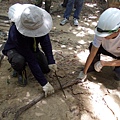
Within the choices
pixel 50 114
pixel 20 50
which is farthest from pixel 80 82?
pixel 20 50

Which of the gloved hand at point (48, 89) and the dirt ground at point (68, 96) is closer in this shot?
the dirt ground at point (68, 96)

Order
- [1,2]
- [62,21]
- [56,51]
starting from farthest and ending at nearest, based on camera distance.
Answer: [1,2]
[62,21]
[56,51]

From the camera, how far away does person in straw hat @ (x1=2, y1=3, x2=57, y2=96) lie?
A: 199 centimetres

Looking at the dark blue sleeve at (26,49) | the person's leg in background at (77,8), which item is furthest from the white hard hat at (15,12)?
the person's leg in background at (77,8)

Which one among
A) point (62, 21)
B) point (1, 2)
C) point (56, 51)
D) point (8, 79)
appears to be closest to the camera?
point (8, 79)

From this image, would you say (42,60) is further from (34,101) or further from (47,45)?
(34,101)

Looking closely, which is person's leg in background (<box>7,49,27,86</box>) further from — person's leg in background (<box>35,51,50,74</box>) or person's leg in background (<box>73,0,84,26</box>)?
person's leg in background (<box>73,0,84,26</box>)

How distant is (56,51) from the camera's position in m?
3.38

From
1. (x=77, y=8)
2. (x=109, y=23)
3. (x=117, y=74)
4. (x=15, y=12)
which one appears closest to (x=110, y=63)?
(x=117, y=74)

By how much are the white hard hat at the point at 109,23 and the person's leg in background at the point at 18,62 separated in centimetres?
89

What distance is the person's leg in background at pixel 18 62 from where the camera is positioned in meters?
2.36

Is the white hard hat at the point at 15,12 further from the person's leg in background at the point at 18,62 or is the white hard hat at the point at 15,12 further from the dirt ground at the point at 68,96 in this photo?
the dirt ground at the point at 68,96

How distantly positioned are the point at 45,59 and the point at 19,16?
761mm

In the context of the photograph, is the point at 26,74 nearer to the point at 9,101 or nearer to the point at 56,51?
the point at 9,101
